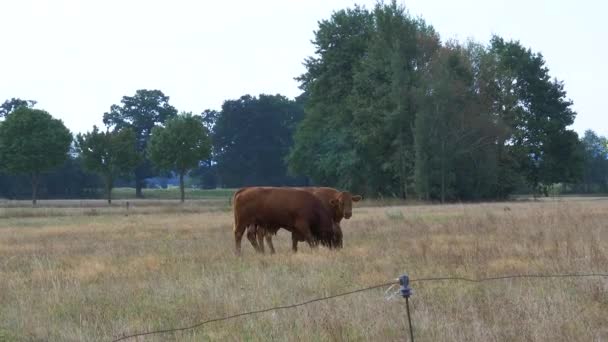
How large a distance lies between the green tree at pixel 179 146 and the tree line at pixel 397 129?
0.11 m

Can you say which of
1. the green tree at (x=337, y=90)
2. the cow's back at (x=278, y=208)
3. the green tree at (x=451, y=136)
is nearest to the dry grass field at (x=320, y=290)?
the cow's back at (x=278, y=208)

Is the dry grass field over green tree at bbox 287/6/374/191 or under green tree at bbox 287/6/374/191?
under

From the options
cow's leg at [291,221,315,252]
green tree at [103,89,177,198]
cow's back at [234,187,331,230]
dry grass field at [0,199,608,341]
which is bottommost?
dry grass field at [0,199,608,341]

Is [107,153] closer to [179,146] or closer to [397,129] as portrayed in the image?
[179,146]

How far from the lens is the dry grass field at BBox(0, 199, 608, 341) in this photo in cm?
858

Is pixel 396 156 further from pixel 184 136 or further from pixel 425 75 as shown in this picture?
pixel 184 136

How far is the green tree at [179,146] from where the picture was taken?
72.0 m

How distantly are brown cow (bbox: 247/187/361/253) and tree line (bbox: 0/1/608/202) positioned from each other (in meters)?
36.7

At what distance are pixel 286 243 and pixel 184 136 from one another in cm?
5233

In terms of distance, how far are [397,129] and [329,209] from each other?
4208 centimetres

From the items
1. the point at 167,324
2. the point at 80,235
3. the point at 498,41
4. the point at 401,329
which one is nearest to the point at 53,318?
the point at 167,324

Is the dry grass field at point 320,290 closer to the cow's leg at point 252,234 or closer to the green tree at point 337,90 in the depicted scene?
the cow's leg at point 252,234

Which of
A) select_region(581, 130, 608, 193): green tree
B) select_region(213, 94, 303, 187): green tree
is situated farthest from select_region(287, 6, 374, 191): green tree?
select_region(581, 130, 608, 193): green tree

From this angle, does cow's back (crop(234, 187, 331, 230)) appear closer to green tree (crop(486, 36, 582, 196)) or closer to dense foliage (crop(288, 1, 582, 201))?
dense foliage (crop(288, 1, 582, 201))
